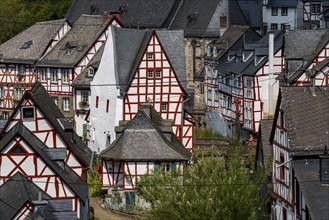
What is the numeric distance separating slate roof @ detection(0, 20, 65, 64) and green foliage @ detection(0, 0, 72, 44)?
19.5 metres

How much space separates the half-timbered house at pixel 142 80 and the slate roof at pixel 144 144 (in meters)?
7.18

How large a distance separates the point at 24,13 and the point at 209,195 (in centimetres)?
7861

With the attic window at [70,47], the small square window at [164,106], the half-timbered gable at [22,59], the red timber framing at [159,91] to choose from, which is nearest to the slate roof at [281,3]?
the half-timbered gable at [22,59]

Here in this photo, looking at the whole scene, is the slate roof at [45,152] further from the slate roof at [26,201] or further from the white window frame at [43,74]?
the white window frame at [43,74]

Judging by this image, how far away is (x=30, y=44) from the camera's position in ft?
298

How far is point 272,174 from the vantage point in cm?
4709

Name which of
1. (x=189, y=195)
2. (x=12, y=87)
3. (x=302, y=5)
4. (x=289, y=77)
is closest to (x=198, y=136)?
(x=289, y=77)

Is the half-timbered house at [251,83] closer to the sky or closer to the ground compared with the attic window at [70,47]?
closer to the ground

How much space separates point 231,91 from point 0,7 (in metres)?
43.6

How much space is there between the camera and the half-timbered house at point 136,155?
60375mm

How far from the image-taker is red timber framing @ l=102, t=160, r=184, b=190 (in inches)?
2386

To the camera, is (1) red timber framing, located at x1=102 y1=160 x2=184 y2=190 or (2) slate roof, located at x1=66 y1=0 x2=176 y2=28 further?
(2) slate roof, located at x1=66 y1=0 x2=176 y2=28

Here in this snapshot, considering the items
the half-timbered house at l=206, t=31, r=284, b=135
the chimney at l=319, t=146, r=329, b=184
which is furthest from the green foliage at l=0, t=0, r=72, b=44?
the chimney at l=319, t=146, r=329, b=184

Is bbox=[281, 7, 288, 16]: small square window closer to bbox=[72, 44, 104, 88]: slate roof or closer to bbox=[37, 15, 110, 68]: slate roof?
bbox=[37, 15, 110, 68]: slate roof
